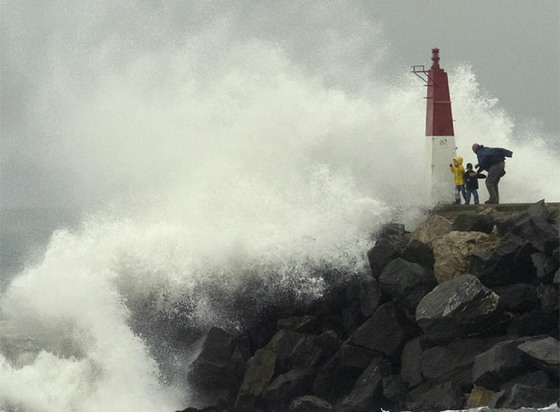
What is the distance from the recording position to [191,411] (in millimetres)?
8102

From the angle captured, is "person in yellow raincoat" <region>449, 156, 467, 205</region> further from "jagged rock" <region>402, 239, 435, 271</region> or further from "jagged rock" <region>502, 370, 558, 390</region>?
"jagged rock" <region>502, 370, 558, 390</region>

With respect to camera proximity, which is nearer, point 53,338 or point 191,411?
point 191,411

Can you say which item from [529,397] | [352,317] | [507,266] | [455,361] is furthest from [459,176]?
[529,397]

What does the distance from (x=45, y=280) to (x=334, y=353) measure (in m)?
4.58

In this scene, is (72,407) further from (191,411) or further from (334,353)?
(334,353)

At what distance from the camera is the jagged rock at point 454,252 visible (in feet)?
28.3

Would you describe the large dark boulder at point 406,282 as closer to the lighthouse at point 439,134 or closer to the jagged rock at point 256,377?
the jagged rock at point 256,377

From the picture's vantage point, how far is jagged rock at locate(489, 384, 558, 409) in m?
6.40

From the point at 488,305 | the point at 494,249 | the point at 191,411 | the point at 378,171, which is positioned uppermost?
the point at 378,171

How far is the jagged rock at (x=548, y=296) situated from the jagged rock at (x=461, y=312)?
0.41m

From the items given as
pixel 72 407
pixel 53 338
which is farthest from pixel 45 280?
pixel 72 407

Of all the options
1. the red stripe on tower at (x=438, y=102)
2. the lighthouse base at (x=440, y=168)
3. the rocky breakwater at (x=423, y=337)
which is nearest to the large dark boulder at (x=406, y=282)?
the rocky breakwater at (x=423, y=337)

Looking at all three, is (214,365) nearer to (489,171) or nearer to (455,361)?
(455,361)

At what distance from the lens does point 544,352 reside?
6.70 meters
